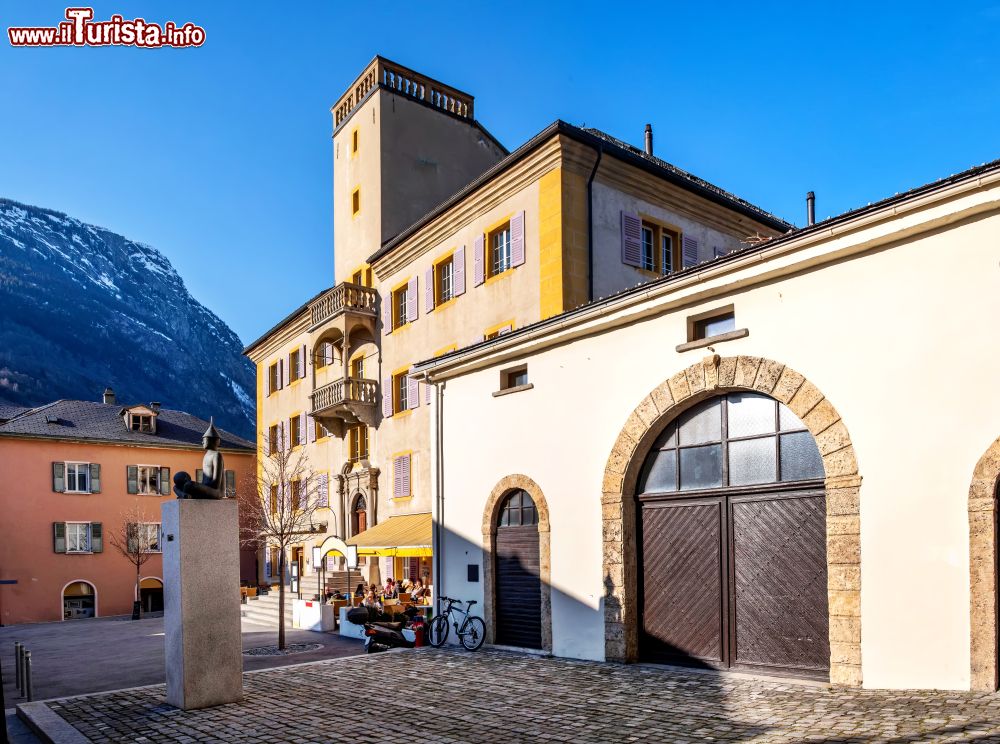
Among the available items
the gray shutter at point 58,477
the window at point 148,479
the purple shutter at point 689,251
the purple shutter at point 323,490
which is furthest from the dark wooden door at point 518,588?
the window at point 148,479

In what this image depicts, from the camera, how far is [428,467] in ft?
81.4

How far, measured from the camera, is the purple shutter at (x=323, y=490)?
32062mm

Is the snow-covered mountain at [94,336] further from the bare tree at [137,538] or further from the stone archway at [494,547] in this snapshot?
the stone archway at [494,547]

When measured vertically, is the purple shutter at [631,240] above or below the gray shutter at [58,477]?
above

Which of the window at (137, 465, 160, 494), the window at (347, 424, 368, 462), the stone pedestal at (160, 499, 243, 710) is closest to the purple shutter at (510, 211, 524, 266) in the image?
the window at (347, 424, 368, 462)

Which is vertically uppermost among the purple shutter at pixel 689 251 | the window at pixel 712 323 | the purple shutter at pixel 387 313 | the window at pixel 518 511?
the purple shutter at pixel 689 251

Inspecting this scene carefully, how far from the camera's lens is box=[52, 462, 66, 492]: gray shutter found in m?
36.9

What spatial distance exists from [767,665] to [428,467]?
15613 millimetres

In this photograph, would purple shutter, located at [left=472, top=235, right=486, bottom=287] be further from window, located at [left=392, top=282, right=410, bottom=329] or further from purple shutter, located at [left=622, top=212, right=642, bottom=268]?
window, located at [left=392, top=282, right=410, bottom=329]

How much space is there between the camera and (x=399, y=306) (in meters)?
27.5

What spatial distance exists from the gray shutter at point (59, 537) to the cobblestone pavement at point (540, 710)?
28.6 metres

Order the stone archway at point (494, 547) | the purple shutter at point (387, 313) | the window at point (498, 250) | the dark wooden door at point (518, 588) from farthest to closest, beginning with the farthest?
the purple shutter at point (387, 313), the window at point (498, 250), the dark wooden door at point (518, 588), the stone archway at point (494, 547)

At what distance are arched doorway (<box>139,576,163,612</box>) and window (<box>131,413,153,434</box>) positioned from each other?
24.3 feet

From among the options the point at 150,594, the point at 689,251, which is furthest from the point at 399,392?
Result: the point at 150,594
